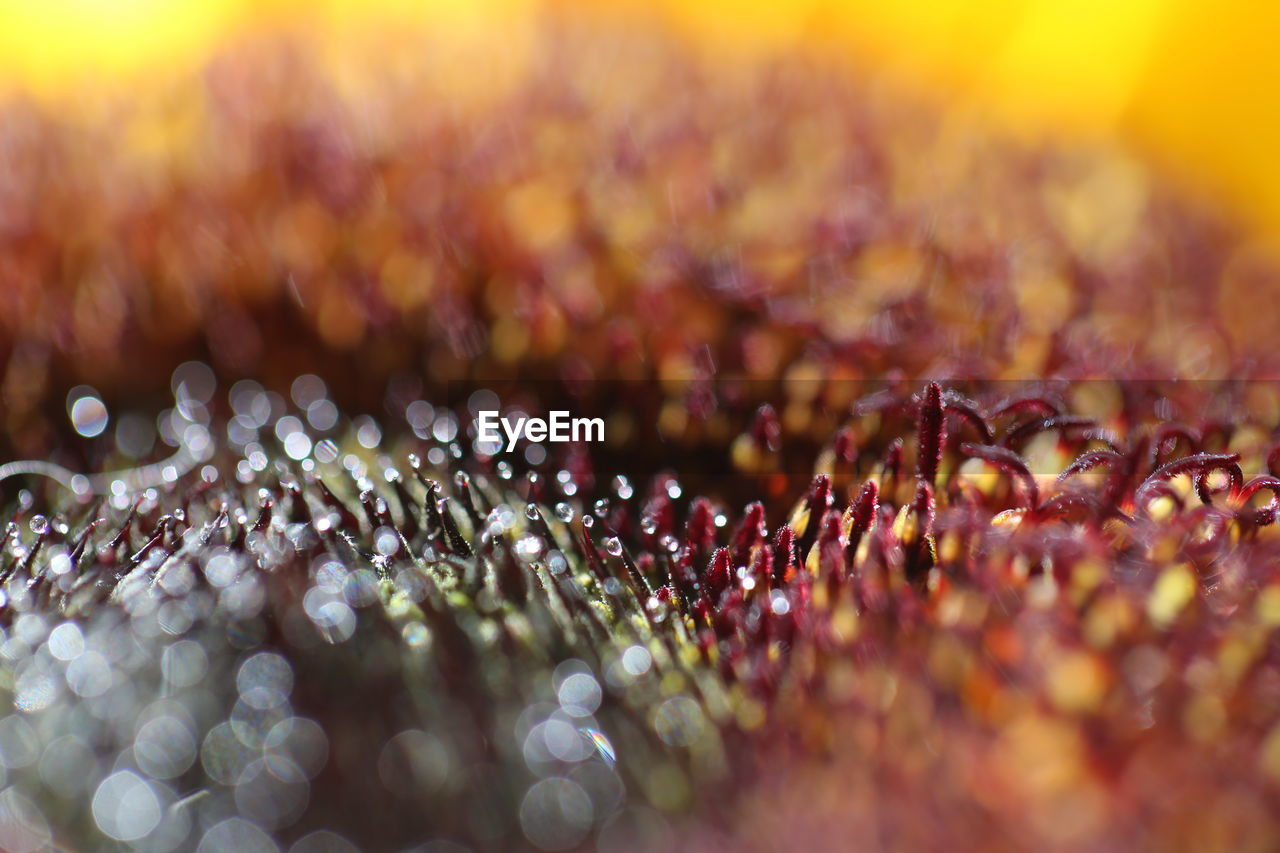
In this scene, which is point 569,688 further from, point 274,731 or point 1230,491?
point 1230,491

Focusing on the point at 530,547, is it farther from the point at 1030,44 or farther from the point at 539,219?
the point at 1030,44

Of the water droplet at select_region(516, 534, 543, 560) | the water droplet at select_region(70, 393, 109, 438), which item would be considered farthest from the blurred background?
the water droplet at select_region(516, 534, 543, 560)

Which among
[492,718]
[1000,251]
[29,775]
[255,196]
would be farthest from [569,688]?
[1000,251]

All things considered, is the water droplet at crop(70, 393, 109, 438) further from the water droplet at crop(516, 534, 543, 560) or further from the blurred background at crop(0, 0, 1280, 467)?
the water droplet at crop(516, 534, 543, 560)

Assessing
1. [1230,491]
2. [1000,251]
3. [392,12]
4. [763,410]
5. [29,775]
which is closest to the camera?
[29,775]

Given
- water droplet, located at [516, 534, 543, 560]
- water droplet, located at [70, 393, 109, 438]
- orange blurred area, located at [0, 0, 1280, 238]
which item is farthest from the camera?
orange blurred area, located at [0, 0, 1280, 238]

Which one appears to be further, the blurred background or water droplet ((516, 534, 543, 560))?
the blurred background

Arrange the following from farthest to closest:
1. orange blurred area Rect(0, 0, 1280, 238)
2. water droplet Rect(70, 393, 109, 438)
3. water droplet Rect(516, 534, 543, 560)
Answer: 1. orange blurred area Rect(0, 0, 1280, 238)
2. water droplet Rect(70, 393, 109, 438)
3. water droplet Rect(516, 534, 543, 560)

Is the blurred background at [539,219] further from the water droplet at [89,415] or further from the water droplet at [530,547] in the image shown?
the water droplet at [530,547]

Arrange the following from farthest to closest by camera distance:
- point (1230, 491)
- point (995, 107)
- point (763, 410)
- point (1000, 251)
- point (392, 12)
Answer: point (995, 107)
point (392, 12)
point (1000, 251)
point (763, 410)
point (1230, 491)
